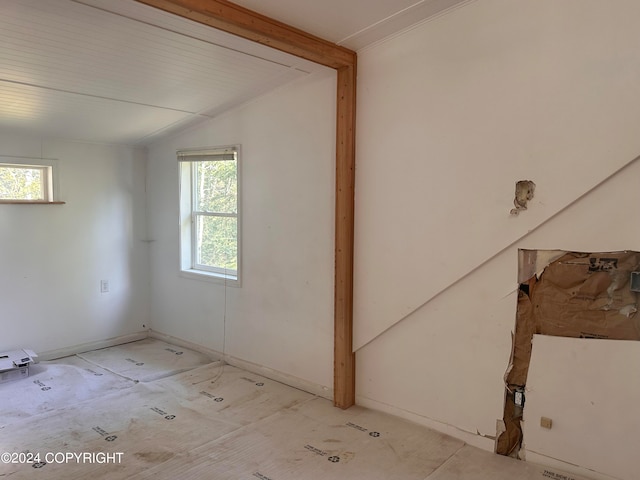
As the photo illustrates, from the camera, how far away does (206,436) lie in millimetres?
2869

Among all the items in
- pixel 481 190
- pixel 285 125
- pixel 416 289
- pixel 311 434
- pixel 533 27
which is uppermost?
pixel 533 27

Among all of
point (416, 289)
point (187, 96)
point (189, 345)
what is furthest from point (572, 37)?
point (189, 345)

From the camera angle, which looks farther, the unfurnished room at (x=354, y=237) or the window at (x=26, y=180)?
the window at (x=26, y=180)

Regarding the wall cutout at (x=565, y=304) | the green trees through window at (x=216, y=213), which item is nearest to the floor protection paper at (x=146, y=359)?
the green trees through window at (x=216, y=213)

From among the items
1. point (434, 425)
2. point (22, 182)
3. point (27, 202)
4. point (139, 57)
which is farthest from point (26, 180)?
point (434, 425)

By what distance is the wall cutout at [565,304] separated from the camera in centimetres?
229

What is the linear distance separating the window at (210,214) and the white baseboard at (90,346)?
998mm

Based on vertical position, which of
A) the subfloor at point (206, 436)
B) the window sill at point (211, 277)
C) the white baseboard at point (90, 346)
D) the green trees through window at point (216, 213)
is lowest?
the subfloor at point (206, 436)

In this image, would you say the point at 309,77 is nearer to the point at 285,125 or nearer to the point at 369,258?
the point at 285,125

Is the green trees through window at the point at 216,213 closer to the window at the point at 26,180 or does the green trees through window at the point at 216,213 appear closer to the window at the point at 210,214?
the window at the point at 210,214

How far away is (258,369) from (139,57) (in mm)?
2546

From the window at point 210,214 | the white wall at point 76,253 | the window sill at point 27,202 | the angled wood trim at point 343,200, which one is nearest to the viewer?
the angled wood trim at point 343,200

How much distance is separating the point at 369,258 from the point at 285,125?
127cm

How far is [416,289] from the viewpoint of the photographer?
9.69 ft
